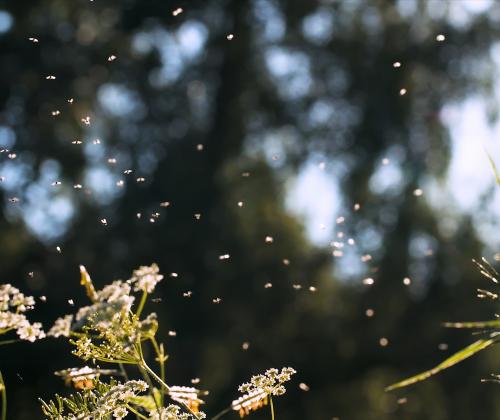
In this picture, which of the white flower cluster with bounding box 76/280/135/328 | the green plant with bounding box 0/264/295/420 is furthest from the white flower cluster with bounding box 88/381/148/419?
the white flower cluster with bounding box 76/280/135/328

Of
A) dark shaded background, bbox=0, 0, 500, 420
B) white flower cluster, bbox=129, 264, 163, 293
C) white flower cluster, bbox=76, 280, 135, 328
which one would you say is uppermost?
dark shaded background, bbox=0, 0, 500, 420

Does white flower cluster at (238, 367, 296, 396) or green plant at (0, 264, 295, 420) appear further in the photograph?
white flower cluster at (238, 367, 296, 396)

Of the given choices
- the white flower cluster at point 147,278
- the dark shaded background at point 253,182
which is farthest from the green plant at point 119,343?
the dark shaded background at point 253,182

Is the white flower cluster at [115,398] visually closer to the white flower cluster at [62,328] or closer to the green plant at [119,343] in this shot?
the green plant at [119,343]

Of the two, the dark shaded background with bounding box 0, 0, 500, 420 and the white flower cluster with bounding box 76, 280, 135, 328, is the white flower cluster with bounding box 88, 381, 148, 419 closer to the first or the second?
the white flower cluster with bounding box 76, 280, 135, 328

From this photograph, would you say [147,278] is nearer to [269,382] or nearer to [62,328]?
[62,328]

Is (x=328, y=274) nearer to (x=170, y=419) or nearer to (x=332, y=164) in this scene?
(x=332, y=164)

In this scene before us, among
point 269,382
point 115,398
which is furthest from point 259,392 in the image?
point 115,398

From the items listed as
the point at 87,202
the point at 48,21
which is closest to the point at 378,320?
the point at 87,202

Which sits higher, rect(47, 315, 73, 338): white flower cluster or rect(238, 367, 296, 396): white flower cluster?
rect(238, 367, 296, 396): white flower cluster
